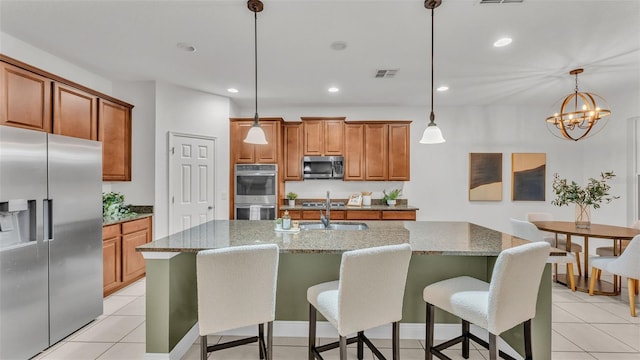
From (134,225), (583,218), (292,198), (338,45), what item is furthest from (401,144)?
(134,225)

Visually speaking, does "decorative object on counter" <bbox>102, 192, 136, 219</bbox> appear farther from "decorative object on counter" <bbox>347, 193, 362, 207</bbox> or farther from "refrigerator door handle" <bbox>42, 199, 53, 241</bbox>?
"decorative object on counter" <bbox>347, 193, 362, 207</bbox>

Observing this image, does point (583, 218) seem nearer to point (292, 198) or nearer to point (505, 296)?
point (505, 296)

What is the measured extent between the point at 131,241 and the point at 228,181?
1579 mm

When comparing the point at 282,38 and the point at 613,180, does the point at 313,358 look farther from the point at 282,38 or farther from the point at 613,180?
the point at 613,180

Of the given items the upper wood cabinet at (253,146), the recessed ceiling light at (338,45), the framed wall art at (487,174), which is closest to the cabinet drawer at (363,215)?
the upper wood cabinet at (253,146)

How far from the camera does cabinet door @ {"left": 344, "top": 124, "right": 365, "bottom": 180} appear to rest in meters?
4.86

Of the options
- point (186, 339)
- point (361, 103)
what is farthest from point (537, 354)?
point (361, 103)

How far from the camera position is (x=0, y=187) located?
6.28ft

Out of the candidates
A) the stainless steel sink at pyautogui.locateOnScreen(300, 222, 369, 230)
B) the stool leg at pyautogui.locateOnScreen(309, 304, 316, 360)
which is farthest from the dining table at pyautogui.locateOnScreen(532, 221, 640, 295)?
the stool leg at pyautogui.locateOnScreen(309, 304, 316, 360)

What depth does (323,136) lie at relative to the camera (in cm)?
487

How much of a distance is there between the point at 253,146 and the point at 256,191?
2.44 feet

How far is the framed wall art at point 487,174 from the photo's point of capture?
5152mm

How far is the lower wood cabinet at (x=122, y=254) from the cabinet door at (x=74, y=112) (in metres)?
1.07

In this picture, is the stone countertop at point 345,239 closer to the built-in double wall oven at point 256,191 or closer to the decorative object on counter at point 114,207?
the decorative object on counter at point 114,207
